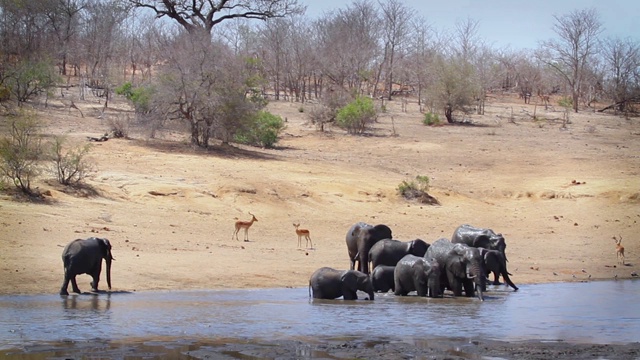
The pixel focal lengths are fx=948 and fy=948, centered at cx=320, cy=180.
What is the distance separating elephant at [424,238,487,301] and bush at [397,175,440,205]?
997 centimetres

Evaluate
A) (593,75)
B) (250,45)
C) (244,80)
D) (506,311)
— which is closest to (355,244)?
Result: (506,311)

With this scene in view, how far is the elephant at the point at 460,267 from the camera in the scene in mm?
14836

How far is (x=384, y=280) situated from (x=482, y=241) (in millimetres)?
2902

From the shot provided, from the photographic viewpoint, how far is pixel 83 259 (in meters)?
13.5

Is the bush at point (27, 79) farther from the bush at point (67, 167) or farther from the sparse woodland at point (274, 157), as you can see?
the bush at point (67, 167)

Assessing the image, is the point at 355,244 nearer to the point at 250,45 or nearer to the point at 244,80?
the point at 244,80

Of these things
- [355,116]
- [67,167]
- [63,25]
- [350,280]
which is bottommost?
[350,280]

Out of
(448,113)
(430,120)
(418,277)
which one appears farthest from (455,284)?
(448,113)

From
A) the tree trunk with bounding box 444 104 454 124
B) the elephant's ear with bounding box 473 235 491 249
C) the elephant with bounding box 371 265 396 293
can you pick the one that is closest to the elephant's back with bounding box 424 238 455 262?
the elephant with bounding box 371 265 396 293

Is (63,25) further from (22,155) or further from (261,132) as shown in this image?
(22,155)

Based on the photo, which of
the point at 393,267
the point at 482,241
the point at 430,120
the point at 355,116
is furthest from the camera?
the point at 430,120

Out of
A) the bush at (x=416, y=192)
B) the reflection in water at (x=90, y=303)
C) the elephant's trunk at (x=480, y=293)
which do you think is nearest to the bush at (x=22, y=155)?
the reflection in water at (x=90, y=303)

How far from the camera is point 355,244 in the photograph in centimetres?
1770

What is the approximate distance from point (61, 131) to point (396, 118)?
17.2 m
